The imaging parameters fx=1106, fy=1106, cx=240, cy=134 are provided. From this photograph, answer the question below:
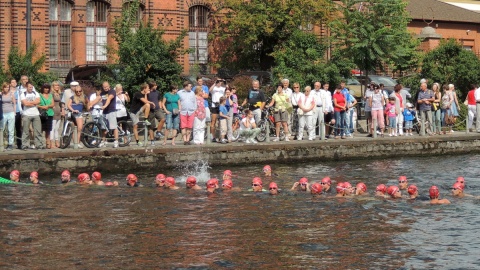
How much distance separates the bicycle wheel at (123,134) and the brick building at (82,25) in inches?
500

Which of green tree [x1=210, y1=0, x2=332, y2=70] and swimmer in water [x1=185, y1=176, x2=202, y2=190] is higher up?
green tree [x1=210, y1=0, x2=332, y2=70]

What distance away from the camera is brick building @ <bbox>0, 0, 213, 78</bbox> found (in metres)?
45.9

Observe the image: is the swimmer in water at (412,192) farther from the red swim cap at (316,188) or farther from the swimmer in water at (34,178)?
the swimmer in water at (34,178)

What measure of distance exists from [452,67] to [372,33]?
3447 mm

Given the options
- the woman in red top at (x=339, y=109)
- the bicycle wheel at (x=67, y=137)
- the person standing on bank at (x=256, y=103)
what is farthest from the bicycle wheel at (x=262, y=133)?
the bicycle wheel at (x=67, y=137)

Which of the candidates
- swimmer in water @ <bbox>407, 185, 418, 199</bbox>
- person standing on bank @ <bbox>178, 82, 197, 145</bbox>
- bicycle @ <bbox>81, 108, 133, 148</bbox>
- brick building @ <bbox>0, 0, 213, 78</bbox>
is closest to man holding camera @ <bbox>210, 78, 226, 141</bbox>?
person standing on bank @ <bbox>178, 82, 197, 145</bbox>

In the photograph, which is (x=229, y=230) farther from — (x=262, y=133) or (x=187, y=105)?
(x=262, y=133)

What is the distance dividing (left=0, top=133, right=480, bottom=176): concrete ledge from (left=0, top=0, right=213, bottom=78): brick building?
1373 centimetres

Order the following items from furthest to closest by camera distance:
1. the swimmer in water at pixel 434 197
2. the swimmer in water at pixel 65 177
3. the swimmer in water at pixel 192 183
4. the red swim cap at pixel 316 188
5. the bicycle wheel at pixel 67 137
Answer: the bicycle wheel at pixel 67 137
the swimmer in water at pixel 65 177
the swimmer in water at pixel 192 183
the red swim cap at pixel 316 188
the swimmer in water at pixel 434 197

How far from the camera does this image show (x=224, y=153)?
106 ft

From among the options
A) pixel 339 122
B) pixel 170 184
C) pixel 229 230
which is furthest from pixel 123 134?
pixel 229 230

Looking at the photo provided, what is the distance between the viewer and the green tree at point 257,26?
49.5 m

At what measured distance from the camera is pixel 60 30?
4794cm

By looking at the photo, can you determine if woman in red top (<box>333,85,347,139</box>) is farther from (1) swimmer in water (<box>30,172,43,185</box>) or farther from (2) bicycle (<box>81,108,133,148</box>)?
(1) swimmer in water (<box>30,172,43,185</box>)
